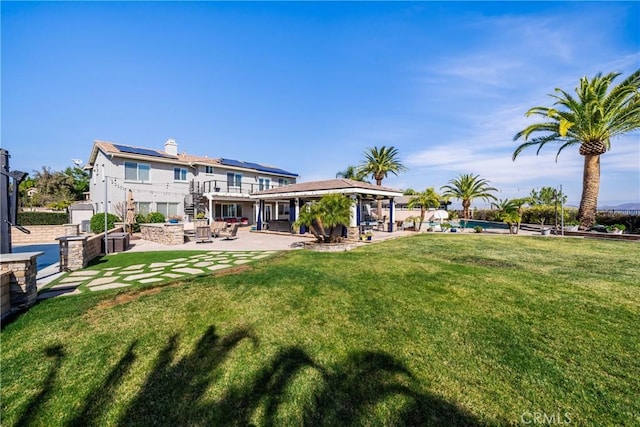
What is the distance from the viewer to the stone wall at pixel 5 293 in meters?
4.38

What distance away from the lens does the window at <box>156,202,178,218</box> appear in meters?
23.3

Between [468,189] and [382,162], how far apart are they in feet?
35.0

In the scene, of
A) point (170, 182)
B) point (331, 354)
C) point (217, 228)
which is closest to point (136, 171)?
point (170, 182)

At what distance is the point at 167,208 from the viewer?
2373 centimetres

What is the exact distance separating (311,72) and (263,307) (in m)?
17.3

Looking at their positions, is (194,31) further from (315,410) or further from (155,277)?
(315,410)

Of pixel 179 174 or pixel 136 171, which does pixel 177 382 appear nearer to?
pixel 136 171

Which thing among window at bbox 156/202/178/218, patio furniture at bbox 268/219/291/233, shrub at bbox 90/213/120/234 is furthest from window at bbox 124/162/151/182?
patio furniture at bbox 268/219/291/233

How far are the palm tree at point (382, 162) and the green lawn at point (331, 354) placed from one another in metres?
28.0

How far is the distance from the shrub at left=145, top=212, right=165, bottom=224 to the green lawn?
17.9 metres

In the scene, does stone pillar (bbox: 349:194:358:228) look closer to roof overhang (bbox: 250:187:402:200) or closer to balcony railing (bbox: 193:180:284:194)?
roof overhang (bbox: 250:187:402:200)

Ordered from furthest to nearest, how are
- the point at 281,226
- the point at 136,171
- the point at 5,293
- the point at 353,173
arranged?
the point at 353,173, the point at 136,171, the point at 281,226, the point at 5,293

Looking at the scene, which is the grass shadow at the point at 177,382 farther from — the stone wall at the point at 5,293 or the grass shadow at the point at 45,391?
the stone wall at the point at 5,293

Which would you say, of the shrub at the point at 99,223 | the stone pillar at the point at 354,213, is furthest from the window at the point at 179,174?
the stone pillar at the point at 354,213
